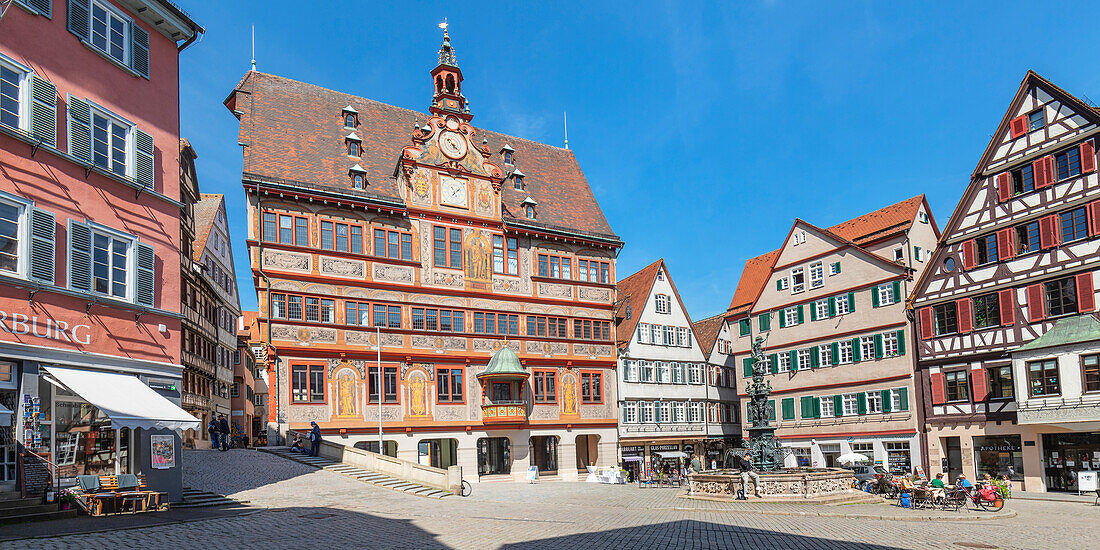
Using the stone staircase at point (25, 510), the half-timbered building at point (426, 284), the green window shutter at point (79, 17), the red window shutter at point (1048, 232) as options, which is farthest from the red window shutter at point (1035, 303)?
the green window shutter at point (79, 17)

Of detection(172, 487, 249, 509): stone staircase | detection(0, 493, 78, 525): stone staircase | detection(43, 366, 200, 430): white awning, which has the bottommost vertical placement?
detection(172, 487, 249, 509): stone staircase

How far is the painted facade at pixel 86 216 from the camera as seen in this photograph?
1884 centimetres

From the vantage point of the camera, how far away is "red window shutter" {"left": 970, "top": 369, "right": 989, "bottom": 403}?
38.2 metres

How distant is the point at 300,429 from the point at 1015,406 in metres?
31.5

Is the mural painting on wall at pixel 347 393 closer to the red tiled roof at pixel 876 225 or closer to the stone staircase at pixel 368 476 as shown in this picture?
the stone staircase at pixel 368 476

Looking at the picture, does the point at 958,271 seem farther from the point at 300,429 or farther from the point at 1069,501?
the point at 300,429

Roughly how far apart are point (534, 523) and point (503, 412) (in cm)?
2291

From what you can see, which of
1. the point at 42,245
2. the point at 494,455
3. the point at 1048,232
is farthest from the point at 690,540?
the point at 494,455

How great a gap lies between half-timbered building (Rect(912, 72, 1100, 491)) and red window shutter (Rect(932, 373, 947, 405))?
48 mm

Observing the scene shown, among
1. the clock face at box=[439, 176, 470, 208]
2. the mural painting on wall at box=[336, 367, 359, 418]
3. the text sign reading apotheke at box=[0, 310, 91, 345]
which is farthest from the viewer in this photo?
the clock face at box=[439, 176, 470, 208]

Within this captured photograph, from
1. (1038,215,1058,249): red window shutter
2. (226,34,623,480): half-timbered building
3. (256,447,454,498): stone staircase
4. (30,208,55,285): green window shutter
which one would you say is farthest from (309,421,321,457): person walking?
(1038,215,1058,249): red window shutter

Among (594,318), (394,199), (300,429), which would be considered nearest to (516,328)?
(594,318)

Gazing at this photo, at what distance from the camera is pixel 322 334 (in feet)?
128

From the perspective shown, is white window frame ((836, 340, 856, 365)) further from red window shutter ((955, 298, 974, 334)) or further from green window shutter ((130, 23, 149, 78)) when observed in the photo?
green window shutter ((130, 23, 149, 78))
